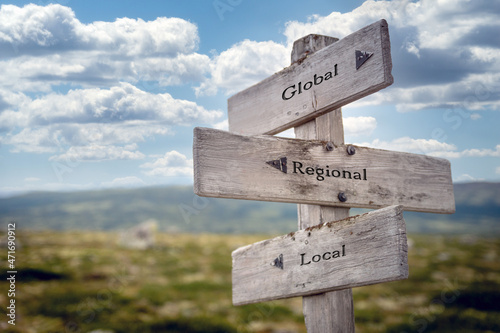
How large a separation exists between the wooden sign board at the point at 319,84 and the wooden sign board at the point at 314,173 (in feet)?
1.30

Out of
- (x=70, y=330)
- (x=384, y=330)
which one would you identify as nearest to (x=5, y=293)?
(x=70, y=330)

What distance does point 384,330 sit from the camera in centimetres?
1245

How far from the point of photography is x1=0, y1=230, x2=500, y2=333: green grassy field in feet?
39.2

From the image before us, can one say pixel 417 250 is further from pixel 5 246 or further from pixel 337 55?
pixel 337 55

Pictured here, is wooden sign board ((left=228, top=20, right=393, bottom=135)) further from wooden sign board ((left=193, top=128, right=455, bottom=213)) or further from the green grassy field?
Result: the green grassy field

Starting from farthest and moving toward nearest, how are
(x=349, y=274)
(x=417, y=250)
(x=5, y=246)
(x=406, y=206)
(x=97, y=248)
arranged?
(x=417, y=250)
(x=97, y=248)
(x=5, y=246)
(x=406, y=206)
(x=349, y=274)

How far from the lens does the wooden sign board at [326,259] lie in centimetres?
274

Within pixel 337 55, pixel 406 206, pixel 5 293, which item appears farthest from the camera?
pixel 5 293

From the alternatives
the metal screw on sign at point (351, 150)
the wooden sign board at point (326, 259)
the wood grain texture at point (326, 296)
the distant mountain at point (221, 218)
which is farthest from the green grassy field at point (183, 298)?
the distant mountain at point (221, 218)

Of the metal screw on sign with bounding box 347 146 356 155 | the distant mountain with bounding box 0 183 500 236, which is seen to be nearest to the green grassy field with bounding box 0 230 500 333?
the metal screw on sign with bounding box 347 146 356 155

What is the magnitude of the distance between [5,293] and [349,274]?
13.9 metres

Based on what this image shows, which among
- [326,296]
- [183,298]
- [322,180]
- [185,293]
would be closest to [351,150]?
[322,180]

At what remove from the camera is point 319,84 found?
346cm

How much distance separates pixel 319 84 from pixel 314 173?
0.72 meters
